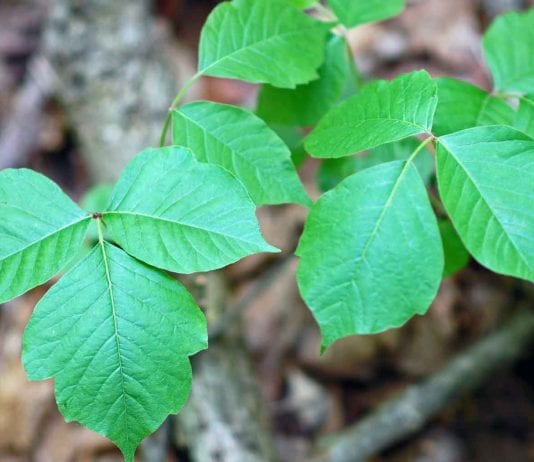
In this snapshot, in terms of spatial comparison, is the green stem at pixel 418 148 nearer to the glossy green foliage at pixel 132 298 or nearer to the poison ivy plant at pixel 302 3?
the glossy green foliage at pixel 132 298

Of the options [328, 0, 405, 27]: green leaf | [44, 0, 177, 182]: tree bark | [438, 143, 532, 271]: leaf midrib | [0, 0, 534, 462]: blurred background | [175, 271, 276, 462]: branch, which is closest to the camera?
[438, 143, 532, 271]: leaf midrib

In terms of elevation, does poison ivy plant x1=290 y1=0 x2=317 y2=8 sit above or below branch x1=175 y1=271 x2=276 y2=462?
above

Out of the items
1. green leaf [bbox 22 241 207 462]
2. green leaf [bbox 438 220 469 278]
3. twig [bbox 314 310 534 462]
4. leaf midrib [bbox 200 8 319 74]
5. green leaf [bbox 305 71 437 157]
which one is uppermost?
leaf midrib [bbox 200 8 319 74]

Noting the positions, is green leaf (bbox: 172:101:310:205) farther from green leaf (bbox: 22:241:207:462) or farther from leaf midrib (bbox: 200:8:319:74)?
green leaf (bbox: 22:241:207:462)

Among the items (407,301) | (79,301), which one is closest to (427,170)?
(407,301)

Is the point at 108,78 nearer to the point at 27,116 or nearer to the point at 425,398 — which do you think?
the point at 27,116

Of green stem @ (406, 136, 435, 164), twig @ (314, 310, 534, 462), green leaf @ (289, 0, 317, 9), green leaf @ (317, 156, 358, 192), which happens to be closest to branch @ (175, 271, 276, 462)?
twig @ (314, 310, 534, 462)

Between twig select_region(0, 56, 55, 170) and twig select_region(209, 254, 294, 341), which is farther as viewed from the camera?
twig select_region(0, 56, 55, 170)
